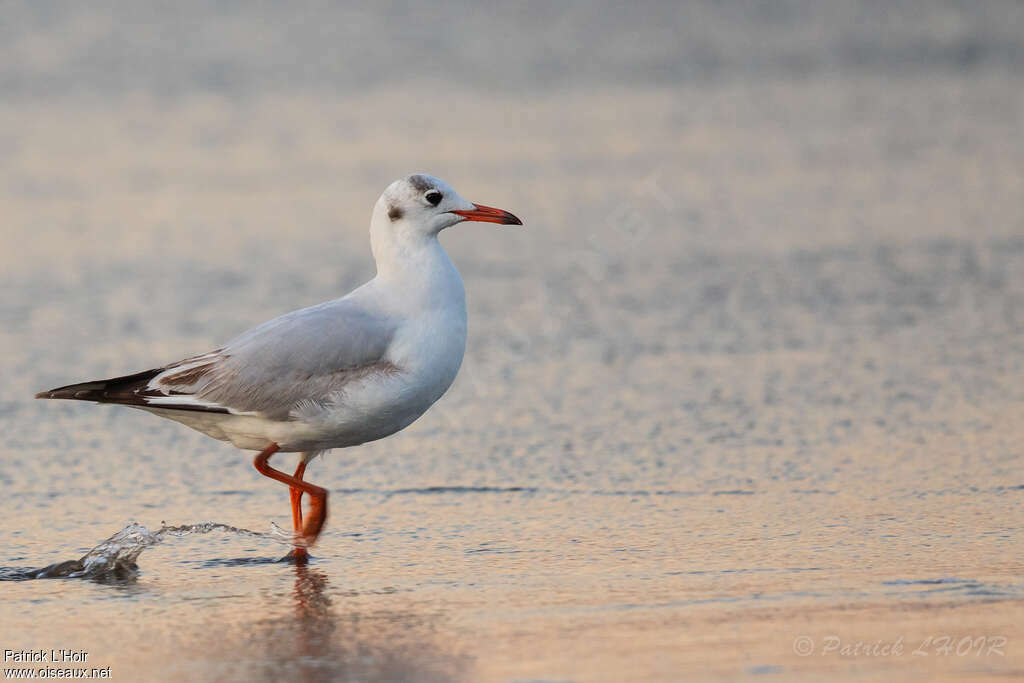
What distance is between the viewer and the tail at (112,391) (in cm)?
602

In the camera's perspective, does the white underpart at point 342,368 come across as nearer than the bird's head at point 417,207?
Yes

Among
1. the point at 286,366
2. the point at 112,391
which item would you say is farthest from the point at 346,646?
the point at 112,391

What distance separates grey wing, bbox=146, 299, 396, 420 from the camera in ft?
19.3

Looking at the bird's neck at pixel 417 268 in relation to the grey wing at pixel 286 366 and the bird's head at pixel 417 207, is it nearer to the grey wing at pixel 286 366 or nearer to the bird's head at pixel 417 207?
the bird's head at pixel 417 207

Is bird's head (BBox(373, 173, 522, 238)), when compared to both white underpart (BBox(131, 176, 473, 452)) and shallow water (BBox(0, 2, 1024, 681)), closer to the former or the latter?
white underpart (BBox(131, 176, 473, 452))

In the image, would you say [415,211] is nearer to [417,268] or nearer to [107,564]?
[417,268]

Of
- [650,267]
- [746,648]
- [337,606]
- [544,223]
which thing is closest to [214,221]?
[544,223]

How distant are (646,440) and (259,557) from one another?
2.08 meters

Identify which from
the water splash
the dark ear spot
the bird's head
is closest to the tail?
the water splash

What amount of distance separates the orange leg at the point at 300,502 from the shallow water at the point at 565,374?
10cm

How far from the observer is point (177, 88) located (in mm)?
18812

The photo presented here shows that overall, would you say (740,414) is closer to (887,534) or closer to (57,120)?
A: (887,534)

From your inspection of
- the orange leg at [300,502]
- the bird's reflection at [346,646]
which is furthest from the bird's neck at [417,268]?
the bird's reflection at [346,646]

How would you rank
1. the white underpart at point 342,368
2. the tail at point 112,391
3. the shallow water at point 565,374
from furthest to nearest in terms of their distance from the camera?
1. the tail at point 112,391
2. the white underpart at point 342,368
3. the shallow water at point 565,374
